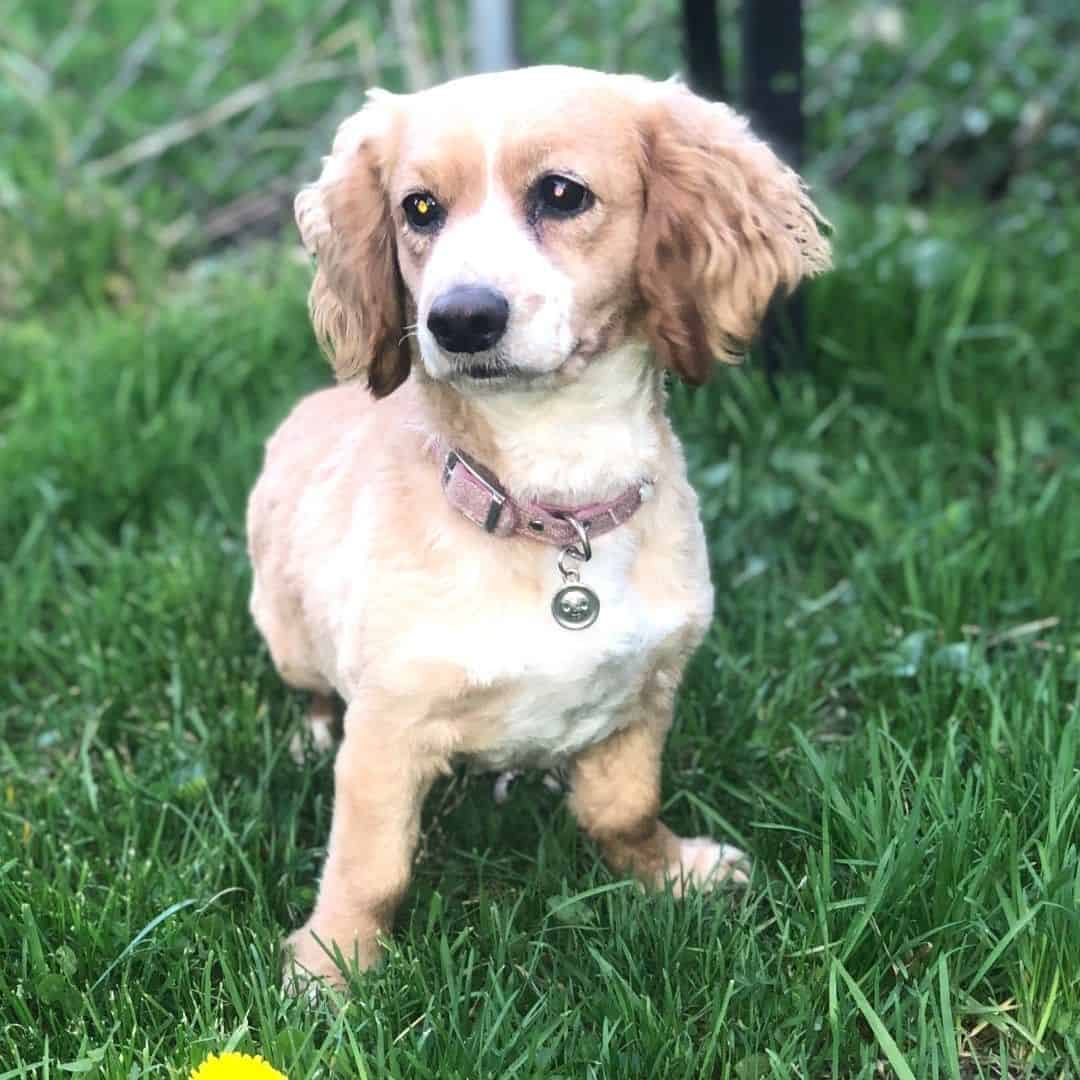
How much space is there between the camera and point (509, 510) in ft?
6.75

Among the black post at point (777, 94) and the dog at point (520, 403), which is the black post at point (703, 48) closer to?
the black post at point (777, 94)

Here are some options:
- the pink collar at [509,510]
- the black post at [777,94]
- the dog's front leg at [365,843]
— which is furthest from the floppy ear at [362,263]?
the black post at [777,94]

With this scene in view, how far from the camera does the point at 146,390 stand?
3.71m

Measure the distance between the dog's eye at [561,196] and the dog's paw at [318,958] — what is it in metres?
1.02

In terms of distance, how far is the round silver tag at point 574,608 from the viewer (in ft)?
6.67

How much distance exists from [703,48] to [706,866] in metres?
2.07

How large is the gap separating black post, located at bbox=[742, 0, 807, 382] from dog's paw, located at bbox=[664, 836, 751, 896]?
1479 mm

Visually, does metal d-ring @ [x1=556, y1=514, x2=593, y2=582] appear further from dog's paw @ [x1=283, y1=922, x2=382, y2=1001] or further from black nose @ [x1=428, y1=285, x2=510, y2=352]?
dog's paw @ [x1=283, y1=922, x2=382, y2=1001]

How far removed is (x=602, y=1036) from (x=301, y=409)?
4.57ft

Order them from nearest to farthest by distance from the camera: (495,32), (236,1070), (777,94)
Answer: (236,1070) < (777,94) < (495,32)

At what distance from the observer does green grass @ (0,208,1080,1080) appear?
1.84 m

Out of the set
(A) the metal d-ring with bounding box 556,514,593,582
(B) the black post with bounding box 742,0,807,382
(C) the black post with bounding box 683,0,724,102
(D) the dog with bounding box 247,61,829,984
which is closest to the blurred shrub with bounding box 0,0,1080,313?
(C) the black post with bounding box 683,0,724,102

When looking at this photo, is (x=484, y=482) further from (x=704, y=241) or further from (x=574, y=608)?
(x=704, y=241)

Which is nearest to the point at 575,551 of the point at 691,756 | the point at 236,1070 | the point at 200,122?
the point at 691,756
